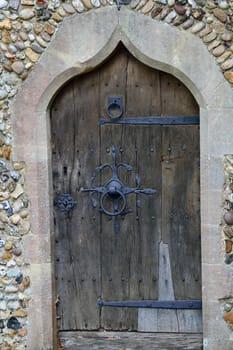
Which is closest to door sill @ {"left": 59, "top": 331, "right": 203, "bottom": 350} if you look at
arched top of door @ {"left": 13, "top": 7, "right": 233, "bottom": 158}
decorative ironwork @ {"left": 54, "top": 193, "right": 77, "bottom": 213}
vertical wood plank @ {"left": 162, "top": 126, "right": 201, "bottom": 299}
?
vertical wood plank @ {"left": 162, "top": 126, "right": 201, "bottom": 299}

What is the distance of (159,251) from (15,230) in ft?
3.46

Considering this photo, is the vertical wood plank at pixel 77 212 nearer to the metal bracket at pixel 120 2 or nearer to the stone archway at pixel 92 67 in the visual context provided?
the stone archway at pixel 92 67

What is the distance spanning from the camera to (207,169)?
450 centimetres

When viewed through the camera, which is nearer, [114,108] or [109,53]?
[109,53]

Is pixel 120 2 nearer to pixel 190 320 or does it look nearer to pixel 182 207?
pixel 182 207

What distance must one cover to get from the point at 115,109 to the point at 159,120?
33 centimetres

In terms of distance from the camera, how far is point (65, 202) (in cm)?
488

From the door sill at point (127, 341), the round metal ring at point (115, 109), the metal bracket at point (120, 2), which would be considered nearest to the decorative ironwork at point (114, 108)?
the round metal ring at point (115, 109)

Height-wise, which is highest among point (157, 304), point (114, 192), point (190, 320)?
point (114, 192)

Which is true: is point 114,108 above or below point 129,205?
above

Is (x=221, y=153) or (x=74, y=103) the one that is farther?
(x=74, y=103)

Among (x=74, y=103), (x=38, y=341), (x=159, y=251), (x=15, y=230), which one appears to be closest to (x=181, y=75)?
(x=74, y=103)

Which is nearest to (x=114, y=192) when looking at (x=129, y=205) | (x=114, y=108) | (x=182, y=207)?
(x=129, y=205)

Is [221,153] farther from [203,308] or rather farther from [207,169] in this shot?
[203,308]
